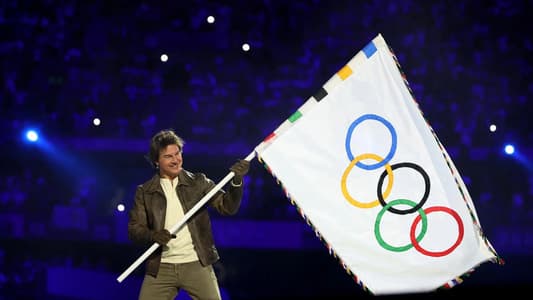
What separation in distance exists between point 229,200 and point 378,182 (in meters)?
0.87

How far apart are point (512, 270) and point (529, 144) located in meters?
1.30

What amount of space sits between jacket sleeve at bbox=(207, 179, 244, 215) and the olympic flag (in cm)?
28

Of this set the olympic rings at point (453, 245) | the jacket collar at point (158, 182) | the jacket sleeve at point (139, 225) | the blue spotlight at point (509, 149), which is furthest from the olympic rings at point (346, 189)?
the blue spotlight at point (509, 149)

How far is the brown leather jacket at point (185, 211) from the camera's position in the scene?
404 centimetres

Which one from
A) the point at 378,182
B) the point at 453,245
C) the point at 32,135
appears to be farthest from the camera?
the point at 32,135

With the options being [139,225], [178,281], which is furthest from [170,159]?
[178,281]

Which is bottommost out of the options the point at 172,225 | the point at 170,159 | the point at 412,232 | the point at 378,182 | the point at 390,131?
the point at 412,232

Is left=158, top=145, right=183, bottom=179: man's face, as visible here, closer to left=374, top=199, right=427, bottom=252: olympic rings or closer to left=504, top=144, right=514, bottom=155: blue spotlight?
left=374, top=199, right=427, bottom=252: olympic rings

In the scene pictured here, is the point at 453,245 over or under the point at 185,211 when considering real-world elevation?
under

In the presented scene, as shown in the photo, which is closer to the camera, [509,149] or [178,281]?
[178,281]

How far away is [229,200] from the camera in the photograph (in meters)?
4.07

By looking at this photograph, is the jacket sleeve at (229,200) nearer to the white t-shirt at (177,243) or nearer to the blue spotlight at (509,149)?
the white t-shirt at (177,243)

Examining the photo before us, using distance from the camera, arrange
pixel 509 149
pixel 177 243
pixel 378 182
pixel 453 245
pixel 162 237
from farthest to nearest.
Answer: pixel 509 149 → pixel 177 243 → pixel 162 237 → pixel 378 182 → pixel 453 245

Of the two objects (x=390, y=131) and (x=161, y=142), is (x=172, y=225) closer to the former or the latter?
(x=161, y=142)
